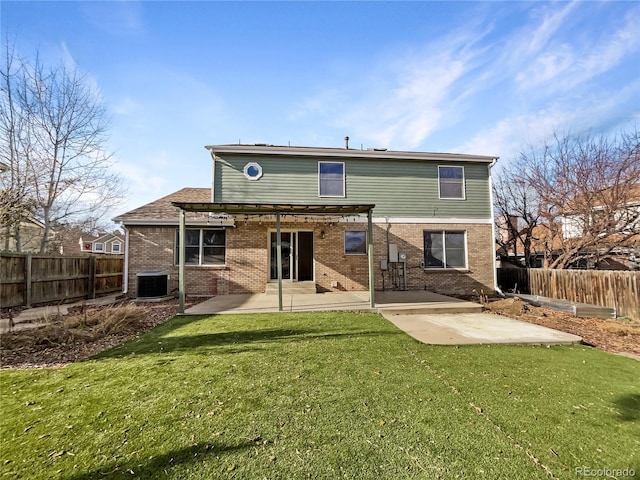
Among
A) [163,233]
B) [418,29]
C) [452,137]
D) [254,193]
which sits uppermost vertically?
[418,29]

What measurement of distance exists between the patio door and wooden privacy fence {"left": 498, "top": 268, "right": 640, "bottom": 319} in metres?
8.55

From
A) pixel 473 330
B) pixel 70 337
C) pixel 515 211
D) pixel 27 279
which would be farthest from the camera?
pixel 515 211

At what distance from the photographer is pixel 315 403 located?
121 inches

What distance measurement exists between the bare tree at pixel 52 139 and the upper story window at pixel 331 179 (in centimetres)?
1023

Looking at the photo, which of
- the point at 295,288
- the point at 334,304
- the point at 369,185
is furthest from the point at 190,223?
the point at 369,185

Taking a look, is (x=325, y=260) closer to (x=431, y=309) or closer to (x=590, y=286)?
(x=431, y=309)

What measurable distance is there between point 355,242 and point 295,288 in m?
2.98

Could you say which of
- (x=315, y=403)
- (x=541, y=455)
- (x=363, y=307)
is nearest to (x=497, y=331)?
(x=363, y=307)

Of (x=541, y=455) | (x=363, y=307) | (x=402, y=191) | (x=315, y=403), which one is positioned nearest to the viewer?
(x=541, y=455)

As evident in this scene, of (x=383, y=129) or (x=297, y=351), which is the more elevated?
(x=383, y=129)

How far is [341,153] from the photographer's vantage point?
→ 11.4 m

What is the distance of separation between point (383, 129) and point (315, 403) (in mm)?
12007

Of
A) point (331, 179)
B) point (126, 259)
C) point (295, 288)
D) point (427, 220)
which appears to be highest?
point (331, 179)

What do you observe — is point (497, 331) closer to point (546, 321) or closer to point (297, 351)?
point (546, 321)
